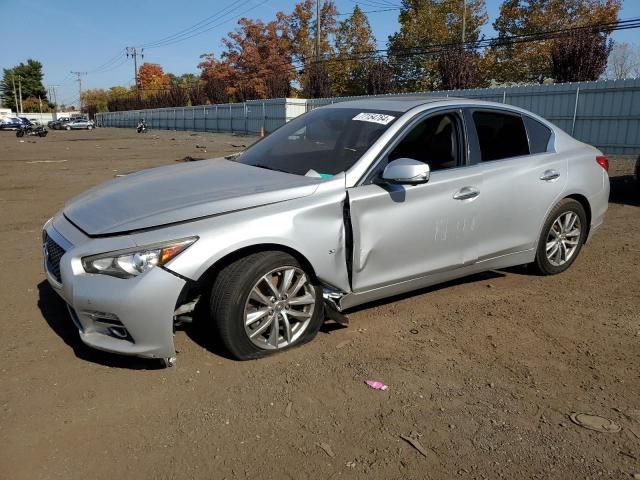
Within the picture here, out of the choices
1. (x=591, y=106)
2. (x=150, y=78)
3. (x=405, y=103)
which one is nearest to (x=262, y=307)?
(x=405, y=103)

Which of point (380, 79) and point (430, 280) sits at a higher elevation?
point (380, 79)

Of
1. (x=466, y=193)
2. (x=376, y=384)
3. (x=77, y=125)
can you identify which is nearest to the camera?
(x=376, y=384)

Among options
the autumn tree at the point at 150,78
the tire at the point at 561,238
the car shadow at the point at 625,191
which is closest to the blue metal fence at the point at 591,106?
the car shadow at the point at 625,191

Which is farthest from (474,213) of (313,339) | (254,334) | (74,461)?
(74,461)

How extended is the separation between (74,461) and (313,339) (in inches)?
65.9

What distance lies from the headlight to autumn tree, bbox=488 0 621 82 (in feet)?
138

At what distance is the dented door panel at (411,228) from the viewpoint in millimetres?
3508

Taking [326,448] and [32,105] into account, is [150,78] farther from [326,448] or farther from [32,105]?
[326,448]

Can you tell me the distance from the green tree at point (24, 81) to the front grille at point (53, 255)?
133m

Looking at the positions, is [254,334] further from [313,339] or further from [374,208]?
[374,208]

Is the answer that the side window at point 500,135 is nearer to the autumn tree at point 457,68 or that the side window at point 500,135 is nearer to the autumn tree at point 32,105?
the autumn tree at point 457,68

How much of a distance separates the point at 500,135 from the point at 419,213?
1.31 meters

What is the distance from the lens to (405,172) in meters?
3.42

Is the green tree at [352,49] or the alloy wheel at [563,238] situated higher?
the green tree at [352,49]
